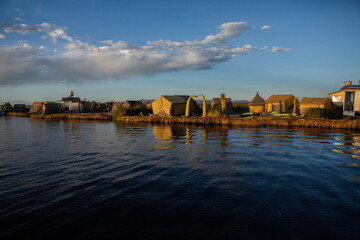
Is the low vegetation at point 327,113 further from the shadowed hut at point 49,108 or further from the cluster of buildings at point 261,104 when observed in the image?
the shadowed hut at point 49,108

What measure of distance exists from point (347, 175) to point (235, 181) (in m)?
4.76

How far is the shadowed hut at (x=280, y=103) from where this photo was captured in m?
43.0

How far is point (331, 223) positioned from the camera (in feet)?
18.4

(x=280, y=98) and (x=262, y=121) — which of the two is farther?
(x=280, y=98)

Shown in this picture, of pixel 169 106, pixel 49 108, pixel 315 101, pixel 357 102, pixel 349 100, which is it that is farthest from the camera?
pixel 49 108

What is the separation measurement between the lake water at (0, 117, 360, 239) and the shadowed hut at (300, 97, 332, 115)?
24.5 metres

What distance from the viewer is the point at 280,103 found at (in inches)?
1697

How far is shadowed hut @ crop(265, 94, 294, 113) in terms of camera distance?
43.0m

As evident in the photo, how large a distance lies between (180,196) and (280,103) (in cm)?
4085

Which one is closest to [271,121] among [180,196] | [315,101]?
[315,101]

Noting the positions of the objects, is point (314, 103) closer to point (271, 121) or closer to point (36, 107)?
point (271, 121)

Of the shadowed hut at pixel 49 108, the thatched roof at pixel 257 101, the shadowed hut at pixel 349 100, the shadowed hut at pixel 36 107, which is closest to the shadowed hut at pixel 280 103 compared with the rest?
the thatched roof at pixel 257 101

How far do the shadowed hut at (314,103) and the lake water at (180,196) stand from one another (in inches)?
963

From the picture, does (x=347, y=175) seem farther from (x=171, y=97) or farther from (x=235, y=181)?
(x=171, y=97)
